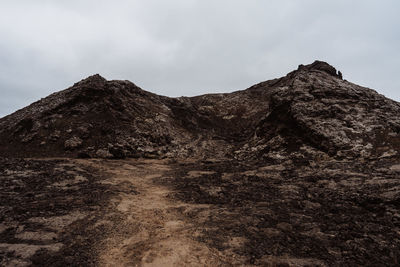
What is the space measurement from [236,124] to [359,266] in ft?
69.1

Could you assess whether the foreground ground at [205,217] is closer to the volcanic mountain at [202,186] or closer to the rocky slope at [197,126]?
the volcanic mountain at [202,186]

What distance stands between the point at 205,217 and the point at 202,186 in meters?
2.72

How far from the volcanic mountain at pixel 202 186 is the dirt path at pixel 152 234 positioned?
Result: 0.03 m

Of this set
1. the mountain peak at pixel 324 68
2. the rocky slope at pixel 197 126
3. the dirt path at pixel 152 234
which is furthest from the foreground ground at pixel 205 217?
the mountain peak at pixel 324 68

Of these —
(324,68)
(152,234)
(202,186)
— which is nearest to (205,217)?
(152,234)

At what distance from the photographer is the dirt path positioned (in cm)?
422

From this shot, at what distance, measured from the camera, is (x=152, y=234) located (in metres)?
5.19

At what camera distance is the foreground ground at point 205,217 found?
4.26 metres

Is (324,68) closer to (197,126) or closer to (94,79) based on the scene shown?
(197,126)

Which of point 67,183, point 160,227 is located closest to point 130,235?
point 160,227

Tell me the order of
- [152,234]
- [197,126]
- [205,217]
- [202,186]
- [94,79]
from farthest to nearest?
[197,126], [94,79], [202,186], [205,217], [152,234]

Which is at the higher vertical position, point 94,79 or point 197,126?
point 94,79

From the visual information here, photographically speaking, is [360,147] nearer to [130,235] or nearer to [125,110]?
[130,235]

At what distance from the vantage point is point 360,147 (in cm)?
1152
